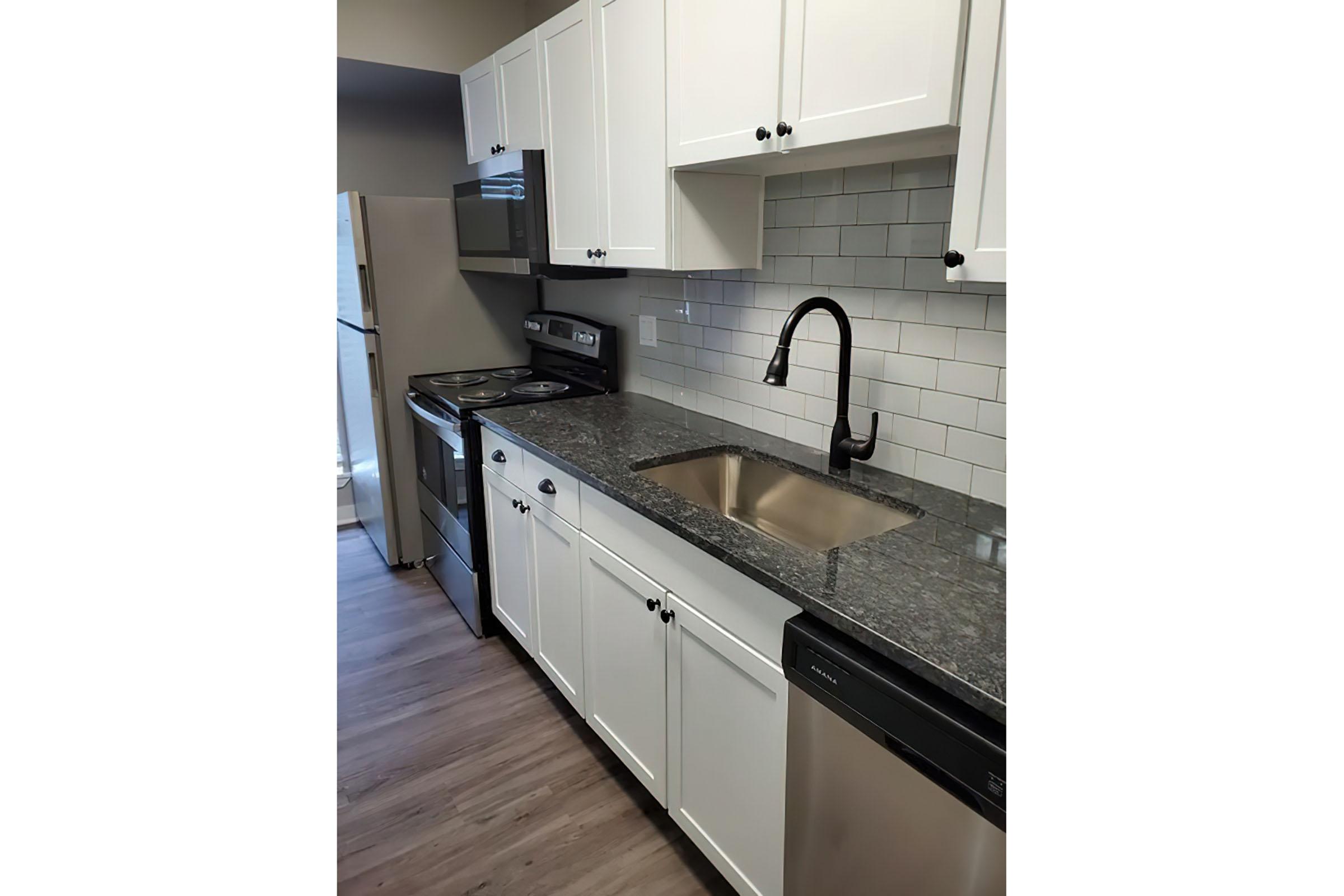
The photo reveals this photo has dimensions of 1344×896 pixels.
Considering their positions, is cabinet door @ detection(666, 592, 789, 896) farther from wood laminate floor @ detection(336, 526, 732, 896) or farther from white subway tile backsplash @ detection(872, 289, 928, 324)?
white subway tile backsplash @ detection(872, 289, 928, 324)

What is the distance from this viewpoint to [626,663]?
1830 mm

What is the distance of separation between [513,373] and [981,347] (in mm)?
2156

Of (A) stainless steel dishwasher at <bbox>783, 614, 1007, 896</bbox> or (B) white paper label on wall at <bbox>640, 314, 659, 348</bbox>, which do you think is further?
(B) white paper label on wall at <bbox>640, 314, 659, 348</bbox>

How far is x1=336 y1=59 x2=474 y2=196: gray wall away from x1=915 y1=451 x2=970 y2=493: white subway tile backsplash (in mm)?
2513

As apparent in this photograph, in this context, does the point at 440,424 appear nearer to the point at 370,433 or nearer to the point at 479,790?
the point at 370,433

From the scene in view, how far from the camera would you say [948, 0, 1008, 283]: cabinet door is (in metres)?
1.12

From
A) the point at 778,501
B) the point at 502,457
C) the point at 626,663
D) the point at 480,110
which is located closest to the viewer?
the point at 626,663

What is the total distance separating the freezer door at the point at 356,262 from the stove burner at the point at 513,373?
530mm

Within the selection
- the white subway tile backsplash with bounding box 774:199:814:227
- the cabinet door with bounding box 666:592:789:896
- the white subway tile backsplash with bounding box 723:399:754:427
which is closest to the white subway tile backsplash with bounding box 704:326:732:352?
the white subway tile backsplash with bounding box 723:399:754:427

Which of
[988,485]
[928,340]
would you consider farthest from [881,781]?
[928,340]

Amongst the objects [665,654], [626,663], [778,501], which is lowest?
[626,663]
